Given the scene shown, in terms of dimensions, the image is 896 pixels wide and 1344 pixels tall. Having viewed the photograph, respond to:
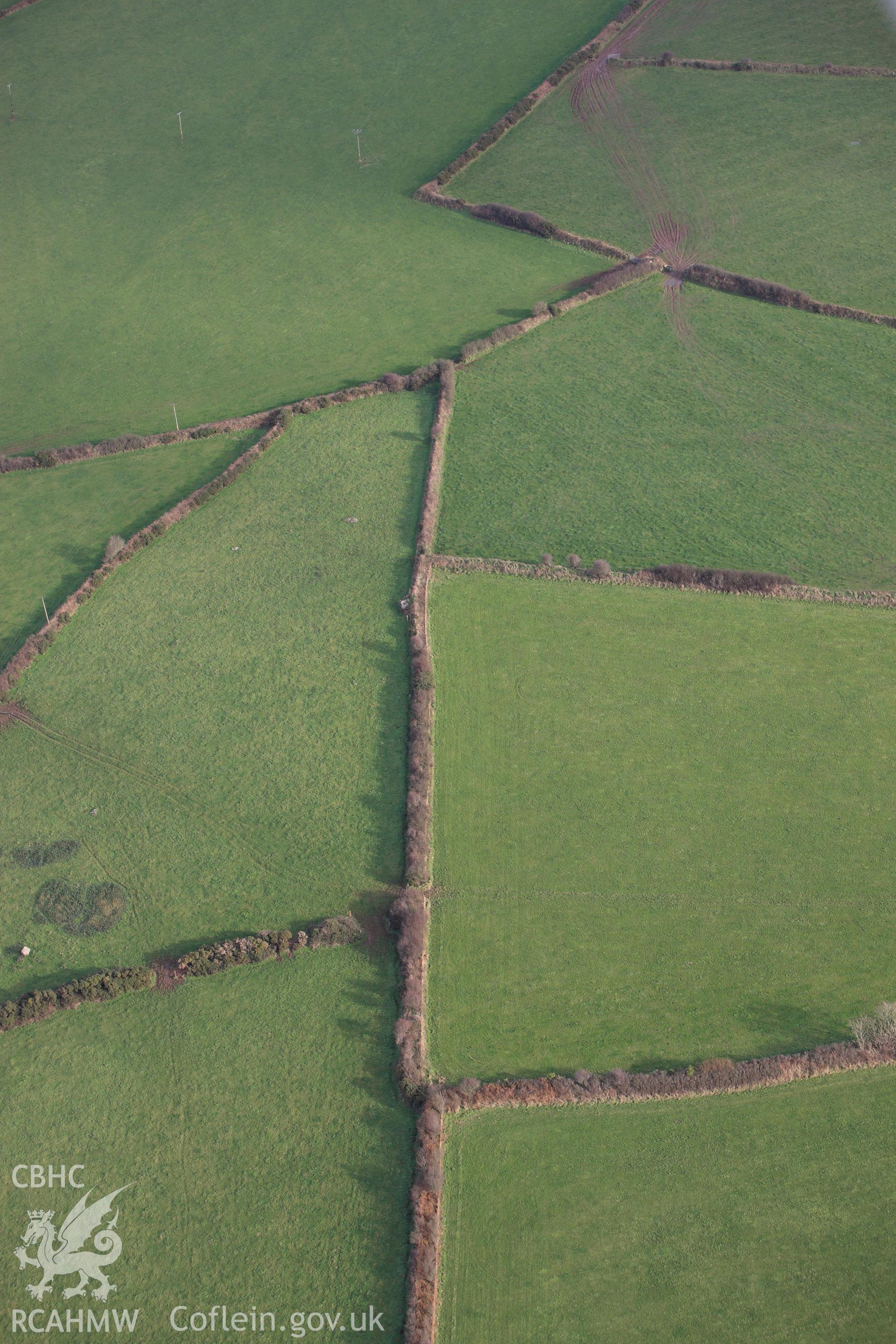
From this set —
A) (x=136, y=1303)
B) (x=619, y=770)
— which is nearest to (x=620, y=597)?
(x=619, y=770)

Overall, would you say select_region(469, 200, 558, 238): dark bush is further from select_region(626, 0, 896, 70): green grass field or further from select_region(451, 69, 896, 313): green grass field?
select_region(626, 0, 896, 70): green grass field

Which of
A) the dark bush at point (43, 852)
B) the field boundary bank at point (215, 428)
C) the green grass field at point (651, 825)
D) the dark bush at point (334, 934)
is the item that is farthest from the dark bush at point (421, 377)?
the dark bush at point (334, 934)

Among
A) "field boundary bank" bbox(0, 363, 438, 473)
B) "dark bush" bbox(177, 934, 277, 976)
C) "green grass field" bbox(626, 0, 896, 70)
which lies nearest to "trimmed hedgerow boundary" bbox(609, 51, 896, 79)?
"green grass field" bbox(626, 0, 896, 70)

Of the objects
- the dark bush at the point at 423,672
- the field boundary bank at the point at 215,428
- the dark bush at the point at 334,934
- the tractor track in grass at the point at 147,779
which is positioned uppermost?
the field boundary bank at the point at 215,428

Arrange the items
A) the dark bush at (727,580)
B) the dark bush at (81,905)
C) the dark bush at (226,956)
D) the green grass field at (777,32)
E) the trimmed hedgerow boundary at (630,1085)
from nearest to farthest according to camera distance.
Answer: the trimmed hedgerow boundary at (630,1085) → the dark bush at (226,956) → the dark bush at (81,905) → the dark bush at (727,580) → the green grass field at (777,32)

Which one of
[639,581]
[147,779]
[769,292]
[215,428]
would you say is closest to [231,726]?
[147,779]

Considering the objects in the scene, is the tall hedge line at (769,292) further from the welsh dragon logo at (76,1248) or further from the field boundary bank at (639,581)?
the welsh dragon logo at (76,1248)
